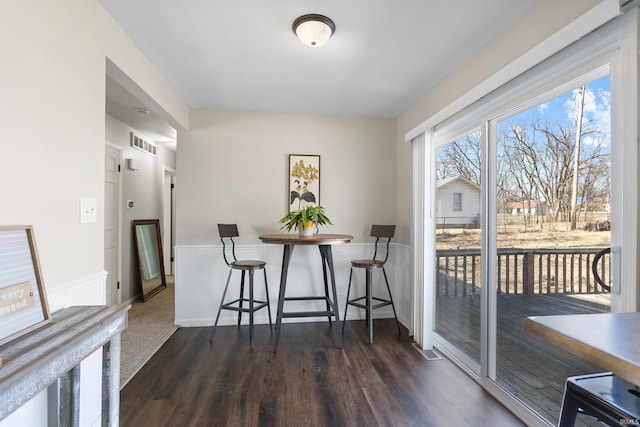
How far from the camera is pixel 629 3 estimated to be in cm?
121

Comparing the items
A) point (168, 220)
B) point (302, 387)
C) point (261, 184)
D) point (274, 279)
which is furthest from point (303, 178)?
point (168, 220)

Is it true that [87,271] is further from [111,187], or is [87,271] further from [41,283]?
[111,187]

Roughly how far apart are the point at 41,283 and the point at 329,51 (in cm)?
210

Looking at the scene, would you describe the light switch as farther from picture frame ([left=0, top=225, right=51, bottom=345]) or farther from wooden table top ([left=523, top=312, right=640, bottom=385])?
wooden table top ([left=523, top=312, right=640, bottom=385])

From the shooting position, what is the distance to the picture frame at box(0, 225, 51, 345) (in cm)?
91

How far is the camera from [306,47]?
86.5 inches

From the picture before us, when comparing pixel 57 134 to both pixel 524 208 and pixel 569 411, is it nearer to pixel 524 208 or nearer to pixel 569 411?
pixel 569 411

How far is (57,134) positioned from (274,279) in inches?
99.4

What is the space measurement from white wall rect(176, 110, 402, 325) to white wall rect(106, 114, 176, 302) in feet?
3.49

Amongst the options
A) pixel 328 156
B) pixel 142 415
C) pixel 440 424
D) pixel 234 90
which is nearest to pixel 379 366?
pixel 440 424

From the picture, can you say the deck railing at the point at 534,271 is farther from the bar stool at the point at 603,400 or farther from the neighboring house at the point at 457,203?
the bar stool at the point at 603,400

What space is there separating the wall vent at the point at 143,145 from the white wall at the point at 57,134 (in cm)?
268

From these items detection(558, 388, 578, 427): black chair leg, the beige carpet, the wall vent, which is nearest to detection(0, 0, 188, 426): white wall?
the beige carpet

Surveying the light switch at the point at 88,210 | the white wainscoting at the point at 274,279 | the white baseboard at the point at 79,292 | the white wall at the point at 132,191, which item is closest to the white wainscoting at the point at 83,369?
the white baseboard at the point at 79,292
